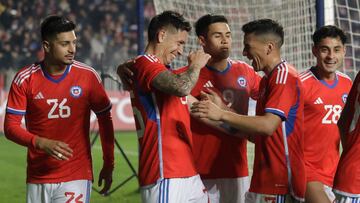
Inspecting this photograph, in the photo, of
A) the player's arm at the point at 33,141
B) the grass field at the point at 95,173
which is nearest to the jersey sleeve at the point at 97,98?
the player's arm at the point at 33,141

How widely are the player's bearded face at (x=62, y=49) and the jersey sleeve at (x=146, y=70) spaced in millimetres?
912

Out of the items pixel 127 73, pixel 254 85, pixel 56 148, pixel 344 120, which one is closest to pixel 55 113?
pixel 56 148

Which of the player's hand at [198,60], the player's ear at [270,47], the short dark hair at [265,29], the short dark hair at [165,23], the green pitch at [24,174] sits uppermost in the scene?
the short dark hair at [165,23]

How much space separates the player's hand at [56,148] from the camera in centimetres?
490

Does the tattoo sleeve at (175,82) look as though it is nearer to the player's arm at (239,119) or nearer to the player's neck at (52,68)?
the player's arm at (239,119)

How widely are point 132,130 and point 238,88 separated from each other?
1266 centimetres

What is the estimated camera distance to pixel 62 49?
545cm

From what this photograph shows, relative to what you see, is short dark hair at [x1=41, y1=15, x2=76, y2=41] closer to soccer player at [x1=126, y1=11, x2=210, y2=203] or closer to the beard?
soccer player at [x1=126, y1=11, x2=210, y2=203]

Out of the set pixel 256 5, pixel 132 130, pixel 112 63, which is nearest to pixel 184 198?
pixel 256 5

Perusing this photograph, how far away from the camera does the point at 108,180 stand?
565 cm

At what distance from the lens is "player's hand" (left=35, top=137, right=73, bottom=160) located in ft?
16.1

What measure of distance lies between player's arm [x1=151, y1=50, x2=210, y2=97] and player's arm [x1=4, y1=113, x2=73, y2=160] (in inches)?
32.9

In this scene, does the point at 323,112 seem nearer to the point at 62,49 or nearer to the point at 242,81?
A: the point at 242,81

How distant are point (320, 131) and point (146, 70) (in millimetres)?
1648
